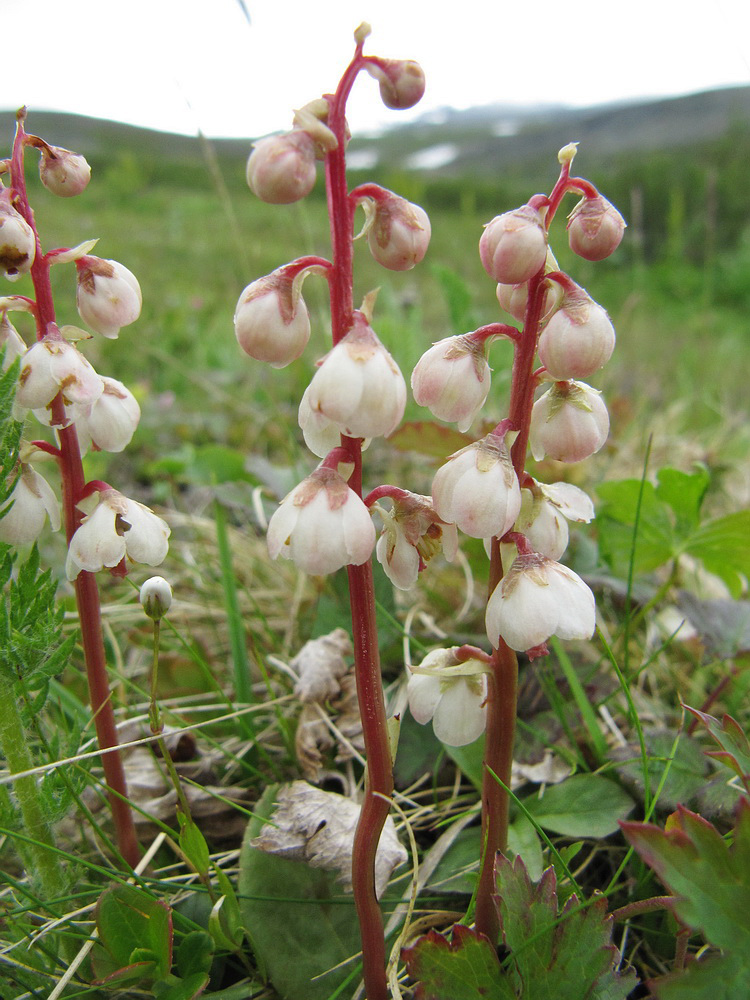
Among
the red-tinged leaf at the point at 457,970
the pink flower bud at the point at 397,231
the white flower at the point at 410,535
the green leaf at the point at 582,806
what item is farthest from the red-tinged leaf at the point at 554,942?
the pink flower bud at the point at 397,231

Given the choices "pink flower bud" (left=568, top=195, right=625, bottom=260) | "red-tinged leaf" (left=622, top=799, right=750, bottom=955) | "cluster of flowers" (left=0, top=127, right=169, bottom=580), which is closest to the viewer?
"red-tinged leaf" (left=622, top=799, right=750, bottom=955)

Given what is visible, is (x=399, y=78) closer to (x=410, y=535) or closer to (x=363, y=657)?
(x=410, y=535)

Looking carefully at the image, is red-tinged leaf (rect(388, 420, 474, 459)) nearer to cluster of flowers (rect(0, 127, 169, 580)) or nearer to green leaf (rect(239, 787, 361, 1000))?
cluster of flowers (rect(0, 127, 169, 580))

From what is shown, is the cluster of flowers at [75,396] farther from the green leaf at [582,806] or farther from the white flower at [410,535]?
the green leaf at [582,806]

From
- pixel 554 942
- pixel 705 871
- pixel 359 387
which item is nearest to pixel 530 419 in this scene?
pixel 359 387

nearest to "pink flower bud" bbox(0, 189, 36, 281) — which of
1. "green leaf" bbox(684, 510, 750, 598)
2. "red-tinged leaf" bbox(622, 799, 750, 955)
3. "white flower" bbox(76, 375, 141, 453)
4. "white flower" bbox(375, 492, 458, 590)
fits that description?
"white flower" bbox(76, 375, 141, 453)
